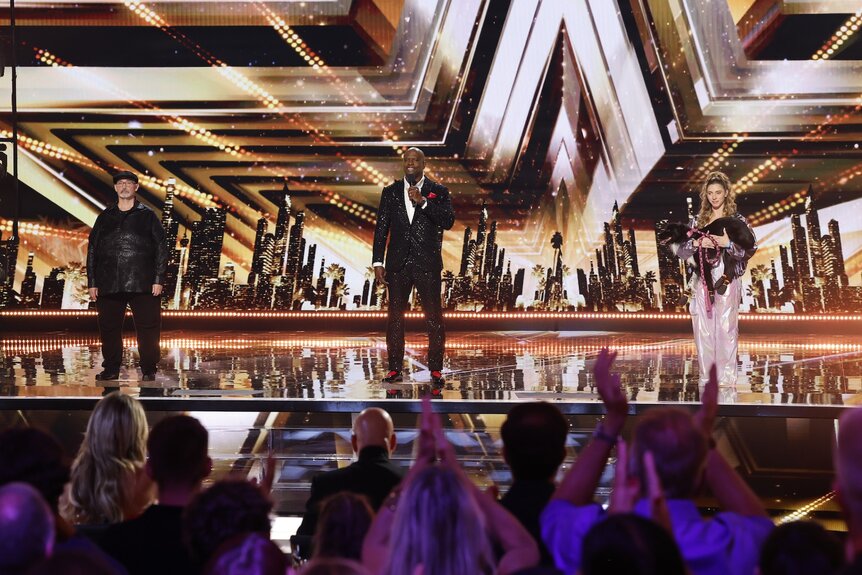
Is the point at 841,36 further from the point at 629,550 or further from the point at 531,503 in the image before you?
the point at 629,550

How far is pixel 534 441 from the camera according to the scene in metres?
2.19

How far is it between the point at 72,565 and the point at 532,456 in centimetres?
109

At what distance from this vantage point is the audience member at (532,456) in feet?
7.14

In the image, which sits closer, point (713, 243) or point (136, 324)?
point (713, 243)

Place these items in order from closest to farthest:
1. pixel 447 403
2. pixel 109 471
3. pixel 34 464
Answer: pixel 34 464
pixel 109 471
pixel 447 403

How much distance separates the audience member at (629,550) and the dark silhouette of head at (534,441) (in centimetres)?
75

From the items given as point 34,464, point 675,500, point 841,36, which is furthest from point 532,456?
point 841,36

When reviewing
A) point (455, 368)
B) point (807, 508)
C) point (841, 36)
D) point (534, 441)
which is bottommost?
point (807, 508)

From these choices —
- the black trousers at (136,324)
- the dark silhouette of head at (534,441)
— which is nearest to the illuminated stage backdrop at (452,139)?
the black trousers at (136,324)

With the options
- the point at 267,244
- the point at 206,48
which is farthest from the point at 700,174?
the point at 206,48

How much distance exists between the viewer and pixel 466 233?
9836 millimetres

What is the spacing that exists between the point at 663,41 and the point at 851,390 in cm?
504

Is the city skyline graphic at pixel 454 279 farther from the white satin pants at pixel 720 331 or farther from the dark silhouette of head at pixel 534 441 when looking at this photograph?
the dark silhouette of head at pixel 534 441

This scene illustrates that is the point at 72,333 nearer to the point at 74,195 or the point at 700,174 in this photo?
the point at 74,195
